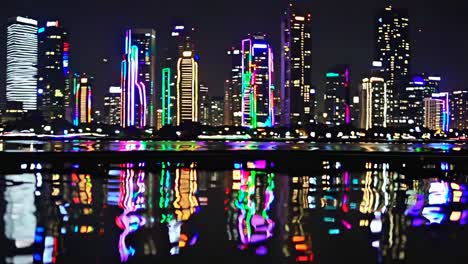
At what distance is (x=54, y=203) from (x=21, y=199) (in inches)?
65.0

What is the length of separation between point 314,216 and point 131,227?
5.17 metres

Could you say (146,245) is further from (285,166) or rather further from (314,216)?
(285,166)

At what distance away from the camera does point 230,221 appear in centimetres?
1444

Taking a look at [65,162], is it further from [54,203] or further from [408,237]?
[408,237]

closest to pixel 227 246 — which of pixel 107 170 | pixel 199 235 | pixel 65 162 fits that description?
pixel 199 235

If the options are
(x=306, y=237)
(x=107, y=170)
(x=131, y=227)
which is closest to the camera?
(x=306, y=237)

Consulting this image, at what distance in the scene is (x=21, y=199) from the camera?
727 inches

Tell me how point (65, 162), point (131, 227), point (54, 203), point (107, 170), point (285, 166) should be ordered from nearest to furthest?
point (131, 227) < point (54, 203) < point (107, 170) < point (285, 166) < point (65, 162)

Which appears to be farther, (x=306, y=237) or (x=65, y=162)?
(x=65, y=162)

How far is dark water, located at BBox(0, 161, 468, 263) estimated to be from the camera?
1062 centimetres

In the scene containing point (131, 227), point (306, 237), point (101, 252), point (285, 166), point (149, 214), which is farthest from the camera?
point (285, 166)

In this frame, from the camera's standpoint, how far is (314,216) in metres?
15.4

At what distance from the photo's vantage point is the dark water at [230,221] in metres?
10.6

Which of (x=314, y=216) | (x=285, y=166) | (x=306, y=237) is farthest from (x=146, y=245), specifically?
(x=285, y=166)
